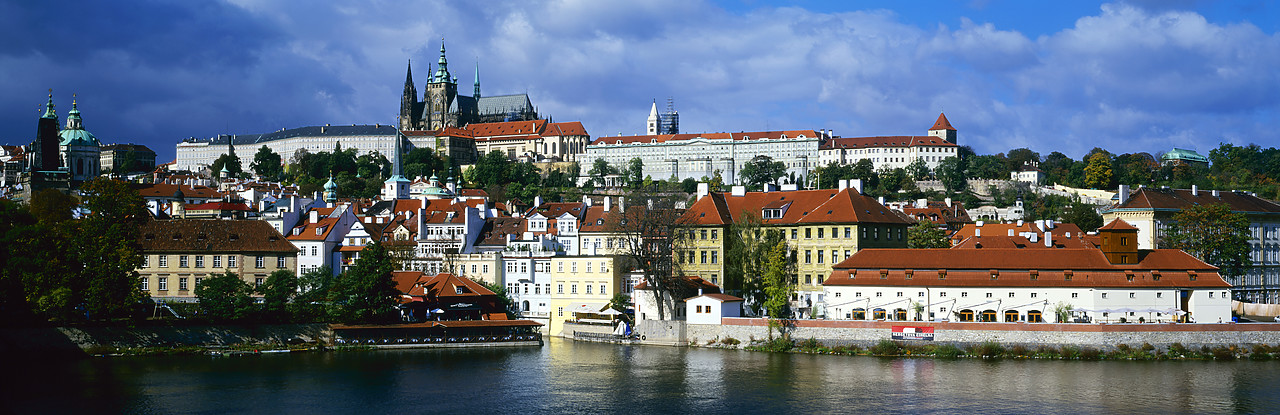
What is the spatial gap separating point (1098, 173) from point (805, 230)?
94010 millimetres

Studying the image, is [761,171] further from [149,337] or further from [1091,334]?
[149,337]

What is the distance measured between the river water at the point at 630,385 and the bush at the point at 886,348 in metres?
1.08

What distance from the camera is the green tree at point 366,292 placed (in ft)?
194

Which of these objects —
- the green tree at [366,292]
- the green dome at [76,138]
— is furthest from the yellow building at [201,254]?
the green dome at [76,138]

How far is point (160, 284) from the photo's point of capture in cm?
6569

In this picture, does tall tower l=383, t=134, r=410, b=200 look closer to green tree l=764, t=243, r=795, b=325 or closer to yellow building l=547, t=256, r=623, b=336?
yellow building l=547, t=256, r=623, b=336

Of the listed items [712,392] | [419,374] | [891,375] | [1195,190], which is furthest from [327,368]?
[1195,190]

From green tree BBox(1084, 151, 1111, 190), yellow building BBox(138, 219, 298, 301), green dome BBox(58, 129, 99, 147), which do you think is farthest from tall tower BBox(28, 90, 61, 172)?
green tree BBox(1084, 151, 1111, 190)

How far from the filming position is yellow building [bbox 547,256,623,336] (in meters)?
66.7

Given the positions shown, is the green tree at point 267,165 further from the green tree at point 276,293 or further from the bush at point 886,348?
the bush at point 886,348

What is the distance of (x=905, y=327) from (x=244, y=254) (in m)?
34.4

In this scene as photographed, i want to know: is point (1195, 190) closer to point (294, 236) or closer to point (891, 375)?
point (891, 375)

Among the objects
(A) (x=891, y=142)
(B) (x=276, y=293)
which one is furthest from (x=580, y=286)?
(A) (x=891, y=142)

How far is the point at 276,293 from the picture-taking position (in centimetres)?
6034
